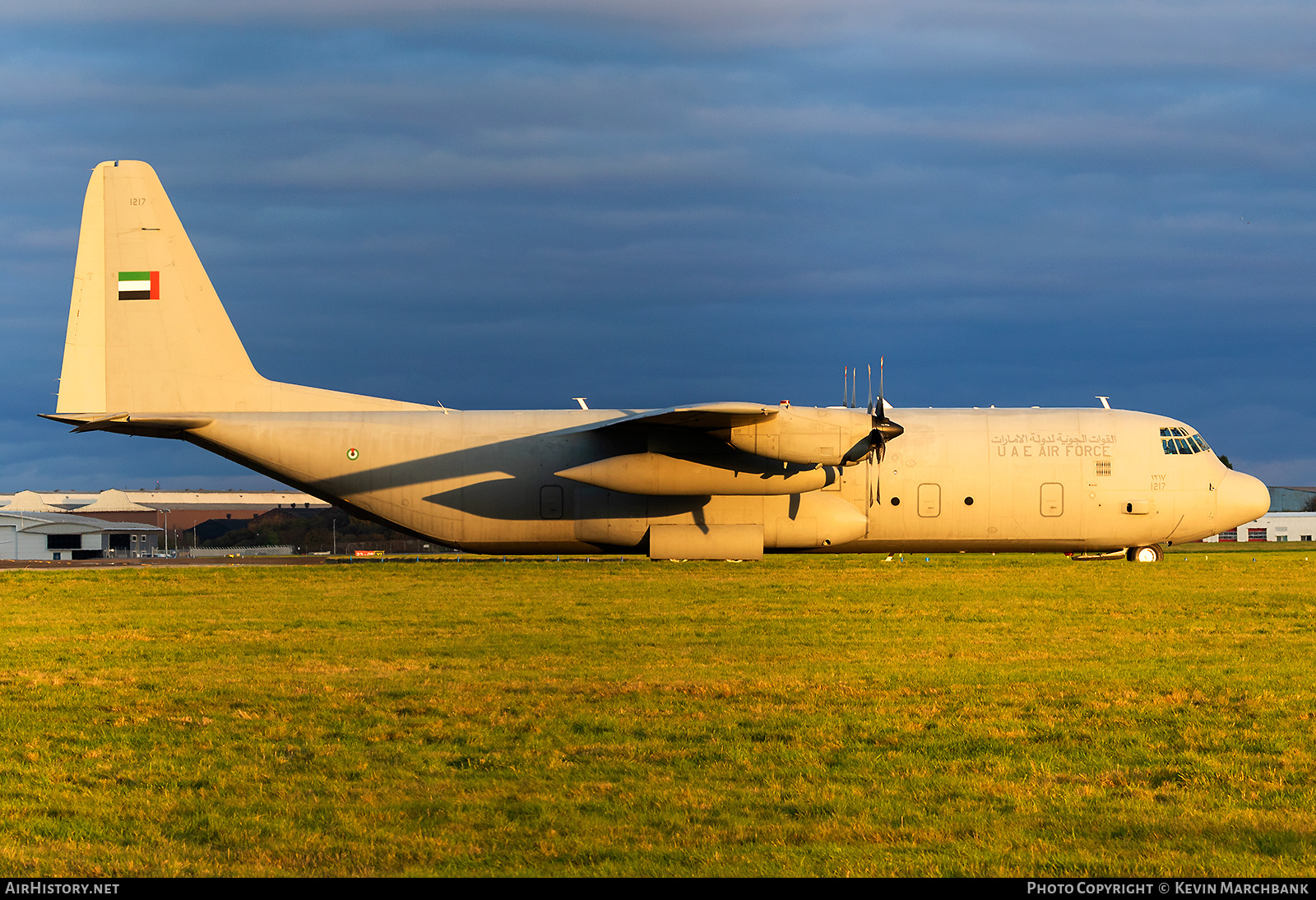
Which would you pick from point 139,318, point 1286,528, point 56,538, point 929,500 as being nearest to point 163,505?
point 56,538

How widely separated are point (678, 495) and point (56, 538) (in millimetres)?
49415

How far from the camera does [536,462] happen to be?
80.9 feet

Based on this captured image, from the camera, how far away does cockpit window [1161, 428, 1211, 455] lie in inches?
1011

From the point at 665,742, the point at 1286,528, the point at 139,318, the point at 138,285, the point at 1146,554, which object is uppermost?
the point at 138,285

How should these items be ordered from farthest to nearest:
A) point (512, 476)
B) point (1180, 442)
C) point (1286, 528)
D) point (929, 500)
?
point (1286, 528), point (1180, 442), point (929, 500), point (512, 476)

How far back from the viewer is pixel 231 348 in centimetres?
2556

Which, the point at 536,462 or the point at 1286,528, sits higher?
the point at 536,462

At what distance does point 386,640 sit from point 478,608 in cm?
353

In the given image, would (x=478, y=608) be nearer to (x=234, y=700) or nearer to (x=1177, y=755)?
(x=234, y=700)

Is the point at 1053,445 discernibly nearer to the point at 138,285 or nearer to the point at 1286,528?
the point at 138,285

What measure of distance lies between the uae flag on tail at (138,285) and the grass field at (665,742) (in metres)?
10.2

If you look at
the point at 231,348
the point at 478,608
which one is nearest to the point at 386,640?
the point at 478,608

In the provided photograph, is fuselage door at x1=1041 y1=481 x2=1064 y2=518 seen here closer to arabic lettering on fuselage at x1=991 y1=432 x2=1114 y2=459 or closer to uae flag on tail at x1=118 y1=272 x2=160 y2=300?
arabic lettering on fuselage at x1=991 y1=432 x2=1114 y2=459

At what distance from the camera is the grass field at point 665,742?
5.42m
